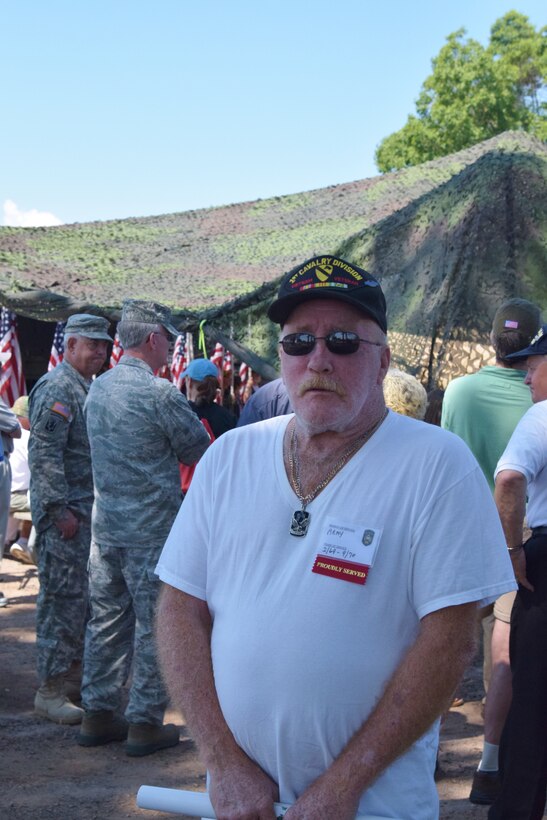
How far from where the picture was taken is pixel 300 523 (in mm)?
1924

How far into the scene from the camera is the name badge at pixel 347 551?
5.99 feet

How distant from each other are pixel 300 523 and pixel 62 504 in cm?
376

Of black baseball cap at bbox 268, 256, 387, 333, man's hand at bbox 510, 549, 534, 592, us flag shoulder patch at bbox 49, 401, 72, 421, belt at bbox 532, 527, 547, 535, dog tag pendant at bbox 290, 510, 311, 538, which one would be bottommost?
man's hand at bbox 510, 549, 534, 592

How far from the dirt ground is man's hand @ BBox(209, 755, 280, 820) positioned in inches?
95.3

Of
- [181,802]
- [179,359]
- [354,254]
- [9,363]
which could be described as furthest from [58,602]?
[9,363]

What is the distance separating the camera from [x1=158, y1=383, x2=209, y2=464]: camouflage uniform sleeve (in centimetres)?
476

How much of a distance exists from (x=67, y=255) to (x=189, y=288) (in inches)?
95.3

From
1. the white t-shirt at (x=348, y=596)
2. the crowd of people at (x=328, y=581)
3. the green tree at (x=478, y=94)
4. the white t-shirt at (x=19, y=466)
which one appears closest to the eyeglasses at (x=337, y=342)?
the crowd of people at (x=328, y=581)

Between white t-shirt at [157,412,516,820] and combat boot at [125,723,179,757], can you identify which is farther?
combat boot at [125,723,179,757]

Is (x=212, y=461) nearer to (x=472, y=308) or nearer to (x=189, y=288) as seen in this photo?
(x=472, y=308)

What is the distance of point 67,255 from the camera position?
44.8ft

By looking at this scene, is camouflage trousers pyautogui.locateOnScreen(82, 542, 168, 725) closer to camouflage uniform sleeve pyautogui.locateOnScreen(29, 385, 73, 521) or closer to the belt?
camouflage uniform sleeve pyautogui.locateOnScreen(29, 385, 73, 521)

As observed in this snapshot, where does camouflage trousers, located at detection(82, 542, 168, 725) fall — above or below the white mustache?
below

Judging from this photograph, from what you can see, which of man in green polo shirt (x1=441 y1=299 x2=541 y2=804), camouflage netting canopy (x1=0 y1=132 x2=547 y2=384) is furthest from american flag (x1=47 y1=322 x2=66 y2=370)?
man in green polo shirt (x1=441 y1=299 x2=541 y2=804)
